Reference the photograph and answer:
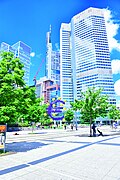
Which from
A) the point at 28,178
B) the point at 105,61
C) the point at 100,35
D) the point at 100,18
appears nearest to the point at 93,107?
the point at 28,178

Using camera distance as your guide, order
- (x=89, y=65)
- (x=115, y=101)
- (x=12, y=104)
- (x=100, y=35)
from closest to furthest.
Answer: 1. (x=12, y=104)
2. (x=115, y=101)
3. (x=89, y=65)
4. (x=100, y=35)

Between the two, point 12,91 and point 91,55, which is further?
point 91,55

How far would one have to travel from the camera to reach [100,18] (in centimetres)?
18838

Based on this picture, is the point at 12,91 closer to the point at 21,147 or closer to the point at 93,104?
the point at 21,147

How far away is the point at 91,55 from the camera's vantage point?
174000 millimetres

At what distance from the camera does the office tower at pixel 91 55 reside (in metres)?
155

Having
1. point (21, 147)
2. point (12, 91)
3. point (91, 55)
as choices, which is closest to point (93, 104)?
point (21, 147)

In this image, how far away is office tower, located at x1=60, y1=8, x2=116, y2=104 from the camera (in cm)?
15488

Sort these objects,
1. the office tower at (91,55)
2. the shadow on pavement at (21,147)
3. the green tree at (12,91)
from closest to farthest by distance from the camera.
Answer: the green tree at (12,91) < the shadow on pavement at (21,147) < the office tower at (91,55)

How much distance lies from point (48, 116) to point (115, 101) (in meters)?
92.8

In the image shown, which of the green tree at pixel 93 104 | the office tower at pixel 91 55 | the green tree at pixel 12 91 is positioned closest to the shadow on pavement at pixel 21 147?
the green tree at pixel 12 91

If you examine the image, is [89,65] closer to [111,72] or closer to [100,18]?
[111,72]

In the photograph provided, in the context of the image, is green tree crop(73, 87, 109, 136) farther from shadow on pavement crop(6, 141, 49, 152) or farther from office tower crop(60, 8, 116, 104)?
office tower crop(60, 8, 116, 104)

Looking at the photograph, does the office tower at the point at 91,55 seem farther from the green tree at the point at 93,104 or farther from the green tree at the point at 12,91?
the green tree at the point at 12,91
